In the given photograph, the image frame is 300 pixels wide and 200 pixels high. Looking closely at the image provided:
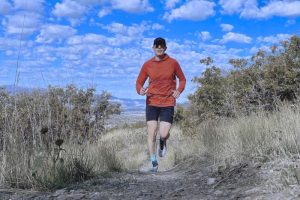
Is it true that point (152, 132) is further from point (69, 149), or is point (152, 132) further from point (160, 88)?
point (69, 149)

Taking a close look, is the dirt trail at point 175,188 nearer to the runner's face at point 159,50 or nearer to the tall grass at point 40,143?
the tall grass at point 40,143

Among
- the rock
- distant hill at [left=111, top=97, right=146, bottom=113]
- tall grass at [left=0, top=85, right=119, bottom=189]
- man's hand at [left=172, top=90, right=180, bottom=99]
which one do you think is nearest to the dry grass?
tall grass at [left=0, top=85, right=119, bottom=189]

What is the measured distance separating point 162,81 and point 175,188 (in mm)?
2541

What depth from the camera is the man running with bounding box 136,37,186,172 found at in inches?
316

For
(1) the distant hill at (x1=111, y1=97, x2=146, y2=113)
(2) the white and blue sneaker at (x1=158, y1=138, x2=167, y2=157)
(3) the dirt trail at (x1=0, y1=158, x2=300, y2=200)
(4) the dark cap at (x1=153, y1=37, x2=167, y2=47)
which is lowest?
(3) the dirt trail at (x1=0, y1=158, x2=300, y2=200)

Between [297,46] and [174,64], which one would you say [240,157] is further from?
[297,46]

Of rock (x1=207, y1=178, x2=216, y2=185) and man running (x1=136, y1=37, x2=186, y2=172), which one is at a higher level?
man running (x1=136, y1=37, x2=186, y2=172)

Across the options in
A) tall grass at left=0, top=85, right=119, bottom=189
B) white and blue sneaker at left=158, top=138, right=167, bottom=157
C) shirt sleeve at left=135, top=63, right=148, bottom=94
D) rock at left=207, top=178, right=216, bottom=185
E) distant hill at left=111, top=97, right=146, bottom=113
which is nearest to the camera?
rock at left=207, top=178, right=216, bottom=185

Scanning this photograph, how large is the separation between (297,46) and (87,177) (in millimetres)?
→ 9193

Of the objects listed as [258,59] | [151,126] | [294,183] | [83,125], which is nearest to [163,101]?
[151,126]

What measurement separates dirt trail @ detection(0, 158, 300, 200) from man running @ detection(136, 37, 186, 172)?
146 centimetres

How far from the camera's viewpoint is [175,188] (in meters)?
5.89

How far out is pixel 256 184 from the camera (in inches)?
204

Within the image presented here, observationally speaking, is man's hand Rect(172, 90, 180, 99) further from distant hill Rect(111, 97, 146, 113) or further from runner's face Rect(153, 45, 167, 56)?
distant hill Rect(111, 97, 146, 113)
